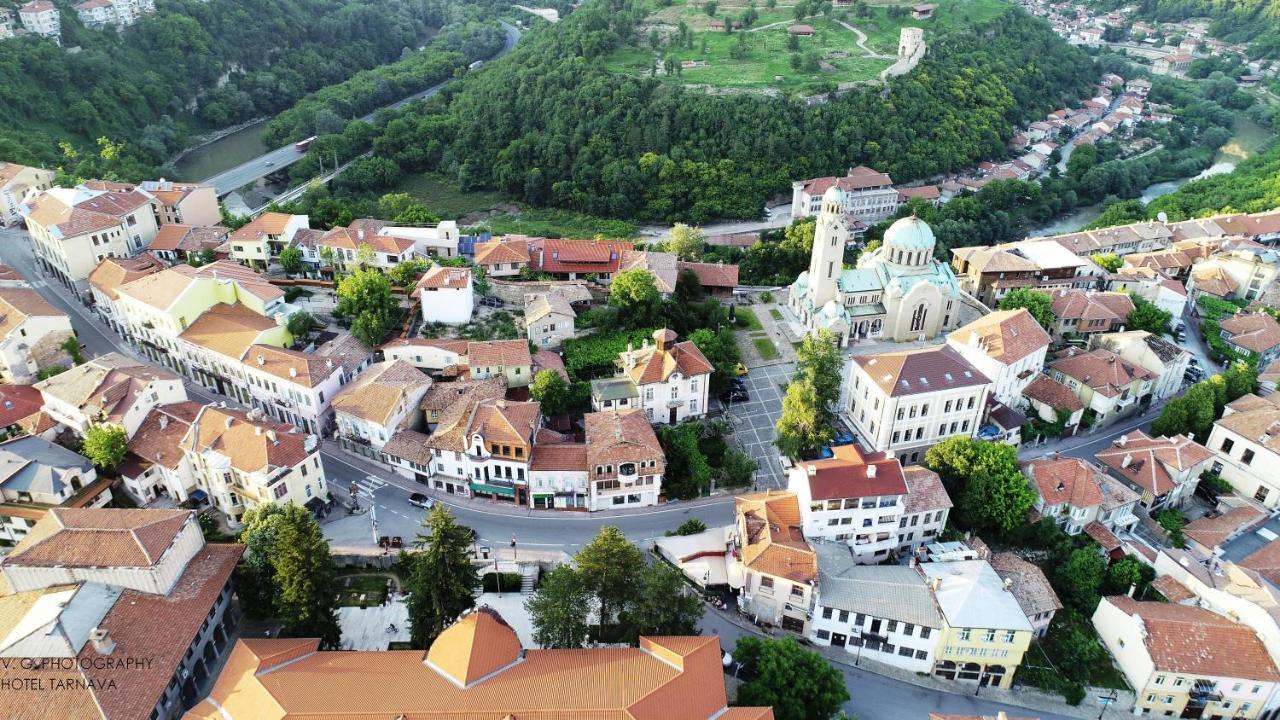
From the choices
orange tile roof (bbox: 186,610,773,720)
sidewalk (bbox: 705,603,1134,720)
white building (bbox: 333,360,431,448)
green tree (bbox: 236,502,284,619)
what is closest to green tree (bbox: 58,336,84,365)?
white building (bbox: 333,360,431,448)

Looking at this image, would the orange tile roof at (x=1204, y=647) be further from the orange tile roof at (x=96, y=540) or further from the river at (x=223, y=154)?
the river at (x=223, y=154)

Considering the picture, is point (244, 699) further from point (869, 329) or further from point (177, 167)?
point (177, 167)

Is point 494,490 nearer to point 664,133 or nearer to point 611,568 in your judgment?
point 611,568

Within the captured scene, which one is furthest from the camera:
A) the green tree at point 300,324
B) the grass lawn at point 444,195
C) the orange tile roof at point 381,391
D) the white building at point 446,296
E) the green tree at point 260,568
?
the grass lawn at point 444,195

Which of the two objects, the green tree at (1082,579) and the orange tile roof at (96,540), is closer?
the orange tile roof at (96,540)

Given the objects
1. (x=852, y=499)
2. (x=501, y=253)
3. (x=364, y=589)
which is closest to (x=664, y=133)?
(x=501, y=253)

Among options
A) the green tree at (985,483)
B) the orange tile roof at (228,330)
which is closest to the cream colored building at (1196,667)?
the green tree at (985,483)
